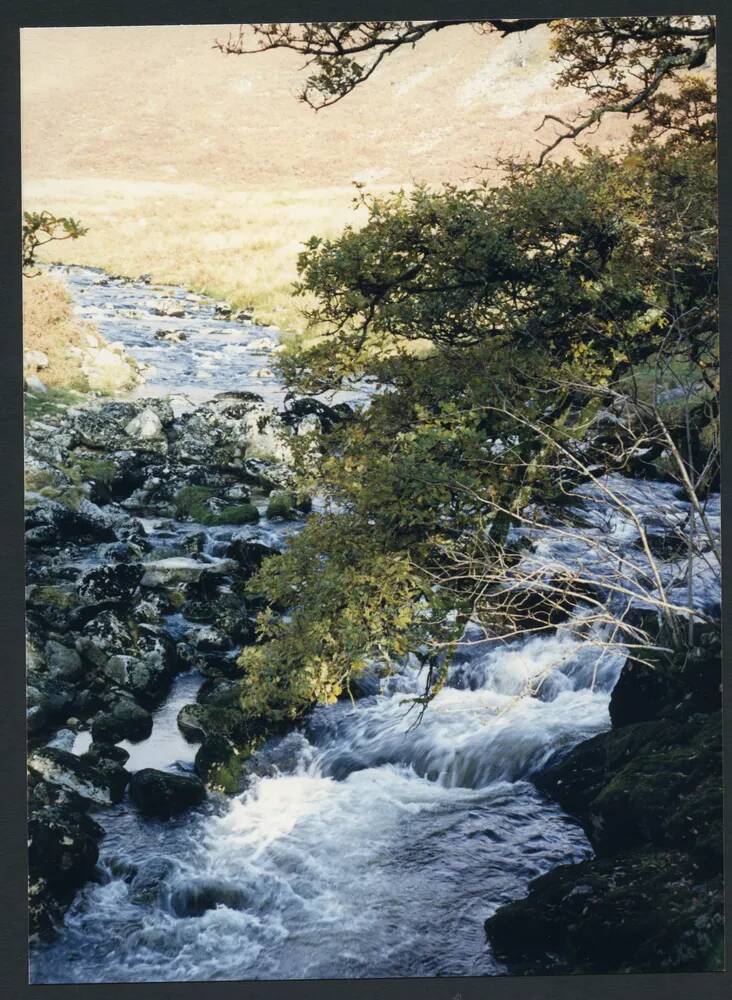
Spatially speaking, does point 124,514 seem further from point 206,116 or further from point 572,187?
point 572,187

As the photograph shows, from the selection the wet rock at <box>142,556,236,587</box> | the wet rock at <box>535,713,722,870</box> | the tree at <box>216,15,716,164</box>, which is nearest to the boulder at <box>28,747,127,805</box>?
the wet rock at <box>142,556,236,587</box>

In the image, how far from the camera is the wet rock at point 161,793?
18.2ft

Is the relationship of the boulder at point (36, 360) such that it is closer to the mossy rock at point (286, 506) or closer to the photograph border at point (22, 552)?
the photograph border at point (22, 552)

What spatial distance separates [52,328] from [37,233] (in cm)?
49

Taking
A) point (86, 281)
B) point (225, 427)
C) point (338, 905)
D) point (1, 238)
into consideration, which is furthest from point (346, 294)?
point (338, 905)

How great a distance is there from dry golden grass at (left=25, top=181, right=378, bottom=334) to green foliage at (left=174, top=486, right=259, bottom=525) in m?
1.00

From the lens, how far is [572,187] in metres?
5.75

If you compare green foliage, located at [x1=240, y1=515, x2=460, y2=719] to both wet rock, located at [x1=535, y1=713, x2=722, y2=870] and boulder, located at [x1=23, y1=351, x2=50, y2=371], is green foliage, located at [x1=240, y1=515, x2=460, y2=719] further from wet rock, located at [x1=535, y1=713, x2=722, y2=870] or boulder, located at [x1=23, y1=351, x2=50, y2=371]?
boulder, located at [x1=23, y1=351, x2=50, y2=371]

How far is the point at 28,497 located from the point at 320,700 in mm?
1853

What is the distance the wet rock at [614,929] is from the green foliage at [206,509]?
243cm

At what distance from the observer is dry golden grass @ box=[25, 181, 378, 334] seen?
223 inches

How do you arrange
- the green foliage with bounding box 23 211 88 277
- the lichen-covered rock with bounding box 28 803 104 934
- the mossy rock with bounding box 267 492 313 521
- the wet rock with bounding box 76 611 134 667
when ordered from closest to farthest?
the lichen-covered rock with bounding box 28 803 104 934, the green foliage with bounding box 23 211 88 277, the wet rock with bounding box 76 611 134 667, the mossy rock with bounding box 267 492 313 521

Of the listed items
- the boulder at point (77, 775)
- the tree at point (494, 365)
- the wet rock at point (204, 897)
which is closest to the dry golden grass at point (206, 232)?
the tree at point (494, 365)

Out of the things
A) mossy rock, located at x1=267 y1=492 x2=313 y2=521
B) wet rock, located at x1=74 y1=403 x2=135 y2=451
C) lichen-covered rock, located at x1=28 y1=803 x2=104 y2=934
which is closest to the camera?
lichen-covered rock, located at x1=28 y1=803 x2=104 y2=934
